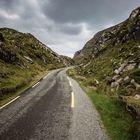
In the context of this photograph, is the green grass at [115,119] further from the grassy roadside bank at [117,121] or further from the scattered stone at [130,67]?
the scattered stone at [130,67]

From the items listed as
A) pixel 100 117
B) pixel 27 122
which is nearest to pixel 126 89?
pixel 100 117

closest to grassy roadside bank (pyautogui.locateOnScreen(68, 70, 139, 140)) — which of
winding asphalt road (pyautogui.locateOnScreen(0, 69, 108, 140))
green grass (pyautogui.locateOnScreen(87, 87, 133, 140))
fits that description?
green grass (pyautogui.locateOnScreen(87, 87, 133, 140))

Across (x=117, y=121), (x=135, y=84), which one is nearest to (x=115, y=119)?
(x=117, y=121)

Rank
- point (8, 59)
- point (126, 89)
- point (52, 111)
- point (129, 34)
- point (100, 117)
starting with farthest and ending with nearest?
point (129, 34)
point (8, 59)
point (126, 89)
point (52, 111)
point (100, 117)

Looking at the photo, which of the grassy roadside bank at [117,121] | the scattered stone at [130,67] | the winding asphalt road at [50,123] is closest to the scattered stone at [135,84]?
the grassy roadside bank at [117,121]

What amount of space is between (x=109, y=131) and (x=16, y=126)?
3686 mm

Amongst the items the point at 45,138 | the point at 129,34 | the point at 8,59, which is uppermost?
the point at 129,34

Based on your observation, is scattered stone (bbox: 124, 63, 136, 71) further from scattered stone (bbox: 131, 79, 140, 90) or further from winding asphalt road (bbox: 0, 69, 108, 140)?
winding asphalt road (bbox: 0, 69, 108, 140)

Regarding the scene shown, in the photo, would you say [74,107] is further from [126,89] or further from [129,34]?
[129,34]

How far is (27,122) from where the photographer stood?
941cm

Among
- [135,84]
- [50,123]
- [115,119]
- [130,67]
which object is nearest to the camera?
[50,123]

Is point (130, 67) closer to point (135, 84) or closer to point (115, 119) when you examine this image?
point (135, 84)

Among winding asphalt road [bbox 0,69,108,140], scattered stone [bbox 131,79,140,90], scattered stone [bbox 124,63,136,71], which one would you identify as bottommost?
winding asphalt road [bbox 0,69,108,140]

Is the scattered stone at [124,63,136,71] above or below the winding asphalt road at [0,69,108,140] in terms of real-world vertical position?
above
